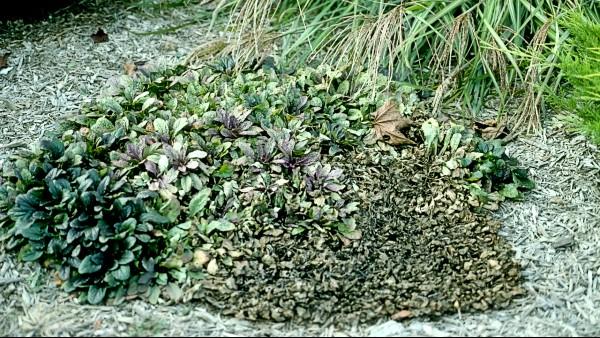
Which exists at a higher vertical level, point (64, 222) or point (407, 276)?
point (64, 222)

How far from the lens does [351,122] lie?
128 inches

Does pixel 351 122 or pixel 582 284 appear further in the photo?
pixel 351 122

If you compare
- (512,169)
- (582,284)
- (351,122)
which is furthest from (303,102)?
(582,284)

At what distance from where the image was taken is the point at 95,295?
2.40m

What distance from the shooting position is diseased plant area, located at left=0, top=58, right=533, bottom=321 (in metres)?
2.46

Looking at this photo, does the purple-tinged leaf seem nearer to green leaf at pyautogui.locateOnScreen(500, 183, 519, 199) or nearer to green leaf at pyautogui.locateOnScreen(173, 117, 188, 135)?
green leaf at pyautogui.locateOnScreen(173, 117, 188, 135)

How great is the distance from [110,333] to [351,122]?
4.72 feet

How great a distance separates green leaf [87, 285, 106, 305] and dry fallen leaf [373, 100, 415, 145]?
4.34 feet

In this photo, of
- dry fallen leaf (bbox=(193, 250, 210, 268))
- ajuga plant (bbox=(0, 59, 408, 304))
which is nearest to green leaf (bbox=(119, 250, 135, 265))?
ajuga plant (bbox=(0, 59, 408, 304))

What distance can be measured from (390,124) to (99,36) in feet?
6.01

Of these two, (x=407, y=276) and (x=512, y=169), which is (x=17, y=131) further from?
(x=512, y=169)

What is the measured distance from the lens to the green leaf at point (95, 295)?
2.40m

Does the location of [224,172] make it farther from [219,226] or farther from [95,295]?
[95,295]

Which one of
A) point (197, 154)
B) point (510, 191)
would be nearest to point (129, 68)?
point (197, 154)
